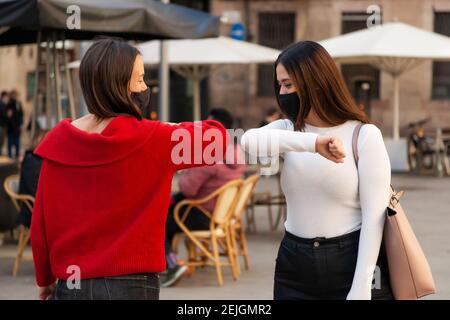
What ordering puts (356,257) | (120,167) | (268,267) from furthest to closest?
(268,267)
(356,257)
(120,167)

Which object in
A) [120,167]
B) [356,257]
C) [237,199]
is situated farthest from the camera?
[237,199]

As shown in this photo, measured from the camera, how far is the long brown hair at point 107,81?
3447mm

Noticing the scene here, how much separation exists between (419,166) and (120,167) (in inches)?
748

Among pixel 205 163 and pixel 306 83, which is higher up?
pixel 306 83

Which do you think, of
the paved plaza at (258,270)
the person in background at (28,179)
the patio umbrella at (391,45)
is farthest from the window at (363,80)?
the person in background at (28,179)

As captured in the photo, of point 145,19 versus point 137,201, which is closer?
point 137,201

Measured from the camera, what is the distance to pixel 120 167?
11.3ft

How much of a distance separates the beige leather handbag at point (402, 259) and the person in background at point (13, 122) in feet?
83.1

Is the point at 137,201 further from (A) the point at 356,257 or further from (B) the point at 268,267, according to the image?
(B) the point at 268,267

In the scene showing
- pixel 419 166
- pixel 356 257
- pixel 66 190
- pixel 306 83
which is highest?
pixel 306 83

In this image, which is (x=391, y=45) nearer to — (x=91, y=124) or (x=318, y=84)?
(x=318, y=84)

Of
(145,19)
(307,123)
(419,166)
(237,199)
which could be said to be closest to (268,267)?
(237,199)

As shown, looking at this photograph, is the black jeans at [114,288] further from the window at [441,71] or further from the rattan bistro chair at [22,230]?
the window at [441,71]

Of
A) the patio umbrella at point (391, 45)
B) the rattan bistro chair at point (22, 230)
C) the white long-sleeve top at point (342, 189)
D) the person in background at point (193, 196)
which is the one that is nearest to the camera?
the white long-sleeve top at point (342, 189)
